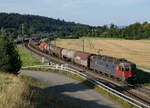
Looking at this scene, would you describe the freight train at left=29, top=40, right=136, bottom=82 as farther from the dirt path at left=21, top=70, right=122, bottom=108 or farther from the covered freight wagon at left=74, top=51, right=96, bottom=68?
→ the dirt path at left=21, top=70, right=122, bottom=108

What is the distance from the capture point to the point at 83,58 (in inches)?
1663

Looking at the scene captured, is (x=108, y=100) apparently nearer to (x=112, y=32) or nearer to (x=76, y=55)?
(x=76, y=55)

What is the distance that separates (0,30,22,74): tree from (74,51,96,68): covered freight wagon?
54.3 ft

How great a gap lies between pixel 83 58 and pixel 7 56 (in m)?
19.5

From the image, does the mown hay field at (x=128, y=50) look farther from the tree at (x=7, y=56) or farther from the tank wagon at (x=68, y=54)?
the tree at (x=7, y=56)

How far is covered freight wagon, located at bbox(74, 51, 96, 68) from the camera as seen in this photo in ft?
133

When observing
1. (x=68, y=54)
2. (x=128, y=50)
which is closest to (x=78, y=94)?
(x=68, y=54)

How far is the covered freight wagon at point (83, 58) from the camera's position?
133 feet

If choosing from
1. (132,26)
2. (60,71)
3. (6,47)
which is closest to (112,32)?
(132,26)

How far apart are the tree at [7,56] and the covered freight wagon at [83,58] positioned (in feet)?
54.3

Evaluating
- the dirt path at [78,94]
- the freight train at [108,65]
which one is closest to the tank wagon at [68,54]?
the freight train at [108,65]

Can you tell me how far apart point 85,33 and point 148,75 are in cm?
14213

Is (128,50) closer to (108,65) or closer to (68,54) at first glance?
(68,54)

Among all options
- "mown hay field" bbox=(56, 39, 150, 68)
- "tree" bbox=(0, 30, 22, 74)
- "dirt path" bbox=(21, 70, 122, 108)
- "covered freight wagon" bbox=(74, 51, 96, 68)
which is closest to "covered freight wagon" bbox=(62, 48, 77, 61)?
"covered freight wagon" bbox=(74, 51, 96, 68)
